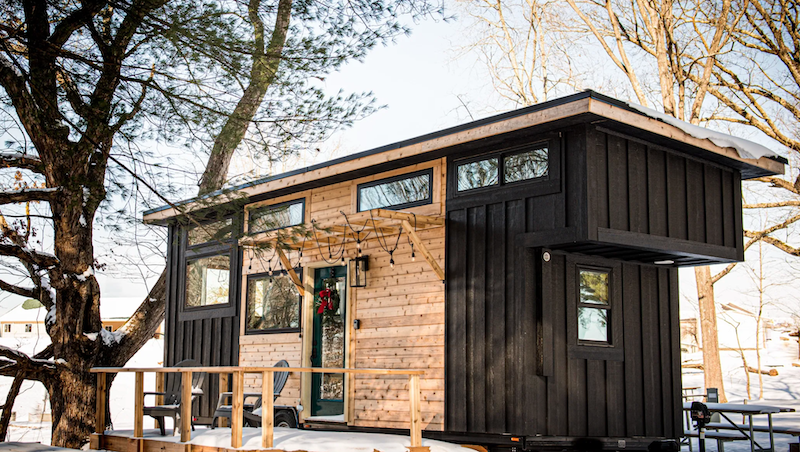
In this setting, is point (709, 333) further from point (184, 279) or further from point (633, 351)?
point (184, 279)

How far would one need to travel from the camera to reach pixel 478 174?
8.13m

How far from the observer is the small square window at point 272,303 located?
10281 mm

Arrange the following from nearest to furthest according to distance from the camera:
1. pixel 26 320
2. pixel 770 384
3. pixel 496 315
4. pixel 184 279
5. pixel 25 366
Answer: pixel 496 315 < pixel 25 366 < pixel 184 279 < pixel 770 384 < pixel 26 320

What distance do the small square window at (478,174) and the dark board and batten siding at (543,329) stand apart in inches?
7.5

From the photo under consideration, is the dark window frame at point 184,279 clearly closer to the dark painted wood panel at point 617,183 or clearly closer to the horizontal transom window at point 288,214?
the horizontal transom window at point 288,214

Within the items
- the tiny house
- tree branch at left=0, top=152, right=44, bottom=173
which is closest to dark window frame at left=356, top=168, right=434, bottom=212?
the tiny house

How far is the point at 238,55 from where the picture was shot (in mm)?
6285

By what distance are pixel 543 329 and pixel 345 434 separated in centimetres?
220

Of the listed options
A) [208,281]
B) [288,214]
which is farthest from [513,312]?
[208,281]

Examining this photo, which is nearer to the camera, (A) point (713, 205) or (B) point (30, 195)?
(A) point (713, 205)

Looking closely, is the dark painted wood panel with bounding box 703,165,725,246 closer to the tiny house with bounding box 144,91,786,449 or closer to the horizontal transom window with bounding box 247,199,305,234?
the tiny house with bounding box 144,91,786,449

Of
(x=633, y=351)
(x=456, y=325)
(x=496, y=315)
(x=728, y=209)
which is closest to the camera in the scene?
(x=496, y=315)

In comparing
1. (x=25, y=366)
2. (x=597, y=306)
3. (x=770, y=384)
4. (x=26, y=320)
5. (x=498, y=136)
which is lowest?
(x=770, y=384)

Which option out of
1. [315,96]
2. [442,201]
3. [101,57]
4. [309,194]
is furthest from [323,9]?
[309,194]
